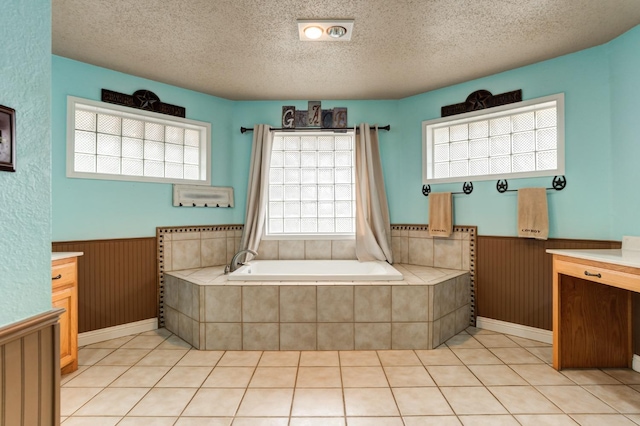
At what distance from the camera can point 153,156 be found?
3.18 metres

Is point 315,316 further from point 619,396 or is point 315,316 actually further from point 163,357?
point 619,396

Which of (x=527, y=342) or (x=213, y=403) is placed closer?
(x=213, y=403)

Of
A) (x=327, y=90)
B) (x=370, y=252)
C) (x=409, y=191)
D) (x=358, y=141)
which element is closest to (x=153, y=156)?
(x=327, y=90)

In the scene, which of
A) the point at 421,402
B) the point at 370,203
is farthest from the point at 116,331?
the point at 370,203

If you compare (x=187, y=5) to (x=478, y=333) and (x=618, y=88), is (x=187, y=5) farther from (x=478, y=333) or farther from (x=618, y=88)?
(x=478, y=333)

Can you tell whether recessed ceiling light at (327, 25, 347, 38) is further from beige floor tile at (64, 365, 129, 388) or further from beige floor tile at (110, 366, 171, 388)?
beige floor tile at (64, 365, 129, 388)

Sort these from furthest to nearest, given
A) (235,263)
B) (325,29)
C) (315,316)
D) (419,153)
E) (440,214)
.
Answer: (419,153) < (440,214) < (235,263) < (315,316) < (325,29)

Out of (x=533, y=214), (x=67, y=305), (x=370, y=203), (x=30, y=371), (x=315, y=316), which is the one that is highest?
(x=370, y=203)

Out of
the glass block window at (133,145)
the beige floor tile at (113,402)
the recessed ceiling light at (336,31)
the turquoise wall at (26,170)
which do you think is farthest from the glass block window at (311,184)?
the turquoise wall at (26,170)

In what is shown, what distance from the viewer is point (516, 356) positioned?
2.45 m

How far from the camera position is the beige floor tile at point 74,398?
182cm

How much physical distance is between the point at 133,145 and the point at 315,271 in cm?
215

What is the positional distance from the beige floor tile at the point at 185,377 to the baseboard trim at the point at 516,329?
8.06 ft

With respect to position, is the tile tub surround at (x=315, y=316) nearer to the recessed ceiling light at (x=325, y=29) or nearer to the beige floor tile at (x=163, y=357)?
the beige floor tile at (x=163, y=357)
